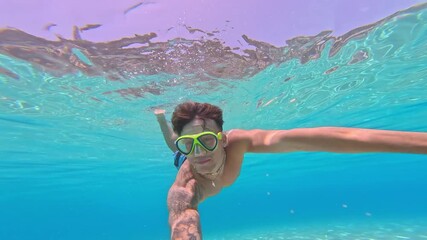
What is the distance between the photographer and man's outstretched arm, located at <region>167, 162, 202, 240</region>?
144 inches

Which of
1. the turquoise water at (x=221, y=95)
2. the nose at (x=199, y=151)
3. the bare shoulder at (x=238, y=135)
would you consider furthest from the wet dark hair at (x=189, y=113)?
the turquoise water at (x=221, y=95)

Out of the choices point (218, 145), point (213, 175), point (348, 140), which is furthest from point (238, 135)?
point (348, 140)

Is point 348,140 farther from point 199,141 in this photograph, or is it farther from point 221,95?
point 221,95

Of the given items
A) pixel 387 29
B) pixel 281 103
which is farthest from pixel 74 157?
pixel 387 29

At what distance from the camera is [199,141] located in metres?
4.54

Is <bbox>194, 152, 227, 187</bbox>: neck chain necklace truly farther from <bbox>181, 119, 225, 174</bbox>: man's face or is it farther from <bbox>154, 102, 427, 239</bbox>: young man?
<bbox>181, 119, 225, 174</bbox>: man's face

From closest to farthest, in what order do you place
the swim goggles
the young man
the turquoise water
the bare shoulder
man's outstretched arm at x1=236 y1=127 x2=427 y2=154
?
man's outstretched arm at x1=236 y1=127 x2=427 y2=154 < the young man < the swim goggles < the bare shoulder < the turquoise water

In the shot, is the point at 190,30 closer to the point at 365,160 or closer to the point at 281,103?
the point at 281,103

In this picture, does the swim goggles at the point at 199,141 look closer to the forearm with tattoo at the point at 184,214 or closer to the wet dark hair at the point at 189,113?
the wet dark hair at the point at 189,113

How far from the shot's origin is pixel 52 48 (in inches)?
410

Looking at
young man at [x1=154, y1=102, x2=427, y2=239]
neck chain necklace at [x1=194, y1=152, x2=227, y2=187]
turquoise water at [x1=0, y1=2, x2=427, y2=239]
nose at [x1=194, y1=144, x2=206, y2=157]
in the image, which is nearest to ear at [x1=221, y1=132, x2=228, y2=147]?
young man at [x1=154, y1=102, x2=427, y2=239]

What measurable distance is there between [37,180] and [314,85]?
3499 centimetres

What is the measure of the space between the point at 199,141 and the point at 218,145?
15.2 inches

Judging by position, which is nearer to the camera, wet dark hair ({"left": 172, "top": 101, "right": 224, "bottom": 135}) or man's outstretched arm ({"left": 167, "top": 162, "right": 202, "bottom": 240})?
man's outstretched arm ({"left": 167, "top": 162, "right": 202, "bottom": 240})
